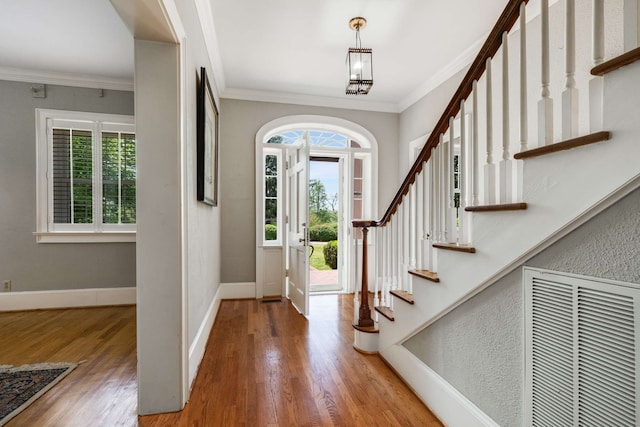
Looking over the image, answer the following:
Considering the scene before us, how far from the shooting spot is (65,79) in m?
3.43

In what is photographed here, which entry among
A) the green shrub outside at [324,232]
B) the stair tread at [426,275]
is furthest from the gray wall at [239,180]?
the stair tread at [426,275]

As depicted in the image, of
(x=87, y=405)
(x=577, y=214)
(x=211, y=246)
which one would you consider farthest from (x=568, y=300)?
(x=211, y=246)

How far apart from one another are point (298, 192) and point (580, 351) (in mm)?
2898

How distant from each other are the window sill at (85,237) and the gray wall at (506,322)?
356 centimetres

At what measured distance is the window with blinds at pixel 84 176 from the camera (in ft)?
11.3

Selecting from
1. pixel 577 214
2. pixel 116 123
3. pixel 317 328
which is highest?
pixel 116 123

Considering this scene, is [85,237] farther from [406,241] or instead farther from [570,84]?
[570,84]

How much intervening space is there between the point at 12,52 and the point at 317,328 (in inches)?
165

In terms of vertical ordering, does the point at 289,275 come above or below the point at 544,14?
below

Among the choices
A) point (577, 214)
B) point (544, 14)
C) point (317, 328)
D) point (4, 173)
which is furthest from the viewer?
point (4, 173)

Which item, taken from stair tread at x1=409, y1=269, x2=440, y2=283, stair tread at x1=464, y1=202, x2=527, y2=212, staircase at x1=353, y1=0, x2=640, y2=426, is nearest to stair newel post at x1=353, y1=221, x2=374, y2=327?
staircase at x1=353, y1=0, x2=640, y2=426

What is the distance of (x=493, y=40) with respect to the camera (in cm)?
133

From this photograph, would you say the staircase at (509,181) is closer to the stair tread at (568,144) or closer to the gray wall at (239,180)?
the stair tread at (568,144)

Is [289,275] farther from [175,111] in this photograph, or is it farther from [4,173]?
[4,173]
